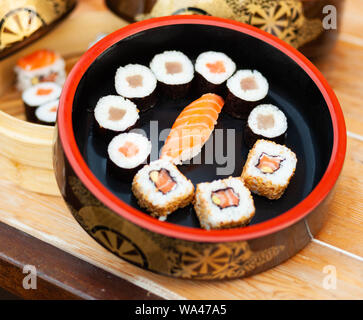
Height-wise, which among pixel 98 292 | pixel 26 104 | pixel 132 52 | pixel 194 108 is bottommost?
pixel 98 292

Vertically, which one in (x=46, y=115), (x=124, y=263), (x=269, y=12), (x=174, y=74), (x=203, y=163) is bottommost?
(x=124, y=263)

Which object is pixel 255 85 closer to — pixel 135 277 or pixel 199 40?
pixel 199 40

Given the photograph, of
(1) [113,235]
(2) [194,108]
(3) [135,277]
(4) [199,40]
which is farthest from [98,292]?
(4) [199,40]

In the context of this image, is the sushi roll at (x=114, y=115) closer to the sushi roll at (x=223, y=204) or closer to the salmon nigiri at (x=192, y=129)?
the salmon nigiri at (x=192, y=129)

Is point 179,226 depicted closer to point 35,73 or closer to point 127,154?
point 127,154

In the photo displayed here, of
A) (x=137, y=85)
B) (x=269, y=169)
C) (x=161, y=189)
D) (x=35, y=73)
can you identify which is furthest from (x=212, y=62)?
(x=35, y=73)
